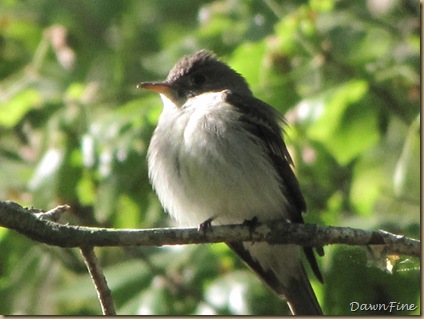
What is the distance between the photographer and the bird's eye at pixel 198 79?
567 cm

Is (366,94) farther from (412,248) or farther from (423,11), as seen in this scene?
(412,248)

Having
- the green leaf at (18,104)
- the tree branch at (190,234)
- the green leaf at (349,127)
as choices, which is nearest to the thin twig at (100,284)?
the tree branch at (190,234)

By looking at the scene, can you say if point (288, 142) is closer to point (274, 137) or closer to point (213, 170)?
point (274, 137)

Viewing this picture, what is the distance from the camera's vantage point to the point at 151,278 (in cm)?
531

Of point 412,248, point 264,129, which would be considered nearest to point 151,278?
point 264,129

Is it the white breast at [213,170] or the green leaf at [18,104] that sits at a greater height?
the green leaf at [18,104]

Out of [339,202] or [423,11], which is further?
[339,202]

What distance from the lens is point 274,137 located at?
5031 mm

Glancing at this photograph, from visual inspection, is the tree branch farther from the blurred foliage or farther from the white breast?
the blurred foliage

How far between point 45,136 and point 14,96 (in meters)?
0.37

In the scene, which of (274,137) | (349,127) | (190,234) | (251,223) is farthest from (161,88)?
(190,234)

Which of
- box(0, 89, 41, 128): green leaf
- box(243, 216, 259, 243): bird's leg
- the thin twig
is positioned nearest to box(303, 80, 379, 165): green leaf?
box(243, 216, 259, 243): bird's leg

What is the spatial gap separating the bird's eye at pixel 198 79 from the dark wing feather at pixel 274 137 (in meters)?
0.54

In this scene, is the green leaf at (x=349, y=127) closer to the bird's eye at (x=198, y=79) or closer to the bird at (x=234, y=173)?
the bird at (x=234, y=173)
